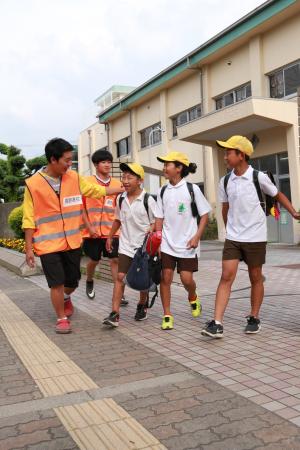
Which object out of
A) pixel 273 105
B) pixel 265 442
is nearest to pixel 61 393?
pixel 265 442

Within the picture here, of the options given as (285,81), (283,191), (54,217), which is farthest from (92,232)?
(285,81)

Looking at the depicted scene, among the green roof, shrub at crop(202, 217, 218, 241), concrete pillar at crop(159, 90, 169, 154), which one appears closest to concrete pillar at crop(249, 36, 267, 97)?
the green roof

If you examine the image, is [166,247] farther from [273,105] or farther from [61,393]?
[273,105]

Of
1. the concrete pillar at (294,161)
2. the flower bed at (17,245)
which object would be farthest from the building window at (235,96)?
the flower bed at (17,245)

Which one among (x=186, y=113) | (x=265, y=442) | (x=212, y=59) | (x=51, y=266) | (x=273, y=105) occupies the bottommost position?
(x=265, y=442)

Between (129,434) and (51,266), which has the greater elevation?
(51,266)

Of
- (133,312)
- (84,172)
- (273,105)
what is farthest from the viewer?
(84,172)

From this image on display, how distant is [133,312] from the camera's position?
636 centimetres

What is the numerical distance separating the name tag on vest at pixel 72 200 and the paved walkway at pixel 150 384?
4.50 feet

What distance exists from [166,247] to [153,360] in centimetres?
138

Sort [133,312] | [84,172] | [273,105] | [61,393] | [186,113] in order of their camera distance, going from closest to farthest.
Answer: [61,393] < [133,312] < [273,105] < [186,113] < [84,172]

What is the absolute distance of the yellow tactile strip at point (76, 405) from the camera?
9.29 feet

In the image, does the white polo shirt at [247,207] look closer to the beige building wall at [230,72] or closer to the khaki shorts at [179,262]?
→ the khaki shorts at [179,262]

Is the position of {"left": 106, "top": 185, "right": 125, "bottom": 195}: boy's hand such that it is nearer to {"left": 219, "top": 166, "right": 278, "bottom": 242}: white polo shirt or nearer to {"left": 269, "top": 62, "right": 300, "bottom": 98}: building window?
{"left": 219, "top": 166, "right": 278, "bottom": 242}: white polo shirt
